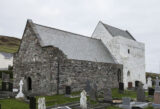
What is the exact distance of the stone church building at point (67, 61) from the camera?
57.0ft

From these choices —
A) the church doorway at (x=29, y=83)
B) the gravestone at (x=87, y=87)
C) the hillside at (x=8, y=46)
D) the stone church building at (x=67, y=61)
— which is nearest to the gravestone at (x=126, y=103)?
the gravestone at (x=87, y=87)

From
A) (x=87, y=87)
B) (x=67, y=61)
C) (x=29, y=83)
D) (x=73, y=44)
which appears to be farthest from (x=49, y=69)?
(x=73, y=44)

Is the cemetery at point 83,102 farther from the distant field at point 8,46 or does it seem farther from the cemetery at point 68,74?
the distant field at point 8,46

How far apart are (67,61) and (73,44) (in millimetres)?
4223

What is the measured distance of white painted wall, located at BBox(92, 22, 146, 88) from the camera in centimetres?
2591

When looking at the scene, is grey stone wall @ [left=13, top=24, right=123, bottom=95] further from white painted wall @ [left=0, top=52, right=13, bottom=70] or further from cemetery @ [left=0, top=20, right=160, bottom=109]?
white painted wall @ [left=0, top=52, right=13, bottom=70]

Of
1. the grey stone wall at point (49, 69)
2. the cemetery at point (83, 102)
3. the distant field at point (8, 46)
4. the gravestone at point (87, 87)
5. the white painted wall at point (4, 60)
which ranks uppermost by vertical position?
the distant field at point (8, 46)

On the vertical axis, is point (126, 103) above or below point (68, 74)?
below

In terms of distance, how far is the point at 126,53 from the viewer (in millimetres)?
26719

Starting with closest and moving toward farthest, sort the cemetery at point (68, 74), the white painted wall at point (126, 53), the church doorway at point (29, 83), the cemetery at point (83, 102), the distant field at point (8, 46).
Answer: the cemetery at point (83, 102), the cemetery at point (68, 74), the church doorway at point (29, 83), the white painted wall at point (126, 53), the distant field at point (8, 46)

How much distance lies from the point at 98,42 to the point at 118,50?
332 centimetres

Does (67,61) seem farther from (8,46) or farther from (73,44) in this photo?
(8,46)

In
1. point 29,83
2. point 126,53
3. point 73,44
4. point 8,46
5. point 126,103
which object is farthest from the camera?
point 8,46

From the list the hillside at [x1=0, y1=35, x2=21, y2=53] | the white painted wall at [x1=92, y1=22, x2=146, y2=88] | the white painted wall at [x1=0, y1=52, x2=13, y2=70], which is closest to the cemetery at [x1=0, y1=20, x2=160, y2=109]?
the white painted wall at [x1=92, y1=22, x2=146, y2=88]
